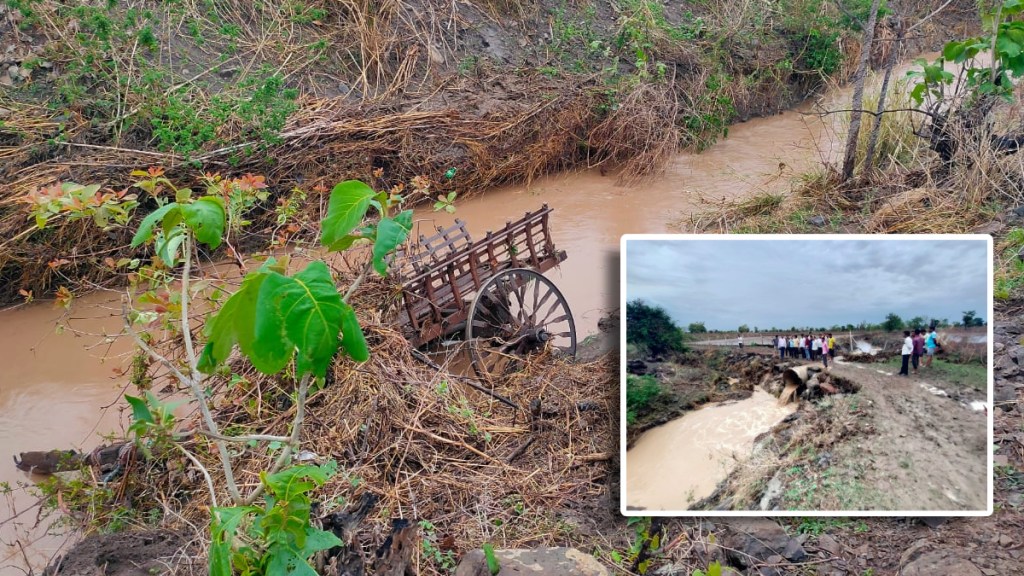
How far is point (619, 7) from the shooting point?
32.9ft

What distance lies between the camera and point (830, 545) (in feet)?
7.55

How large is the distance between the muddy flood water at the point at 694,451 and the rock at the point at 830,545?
0.45 metres

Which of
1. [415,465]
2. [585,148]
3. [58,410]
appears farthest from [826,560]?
[585,148]

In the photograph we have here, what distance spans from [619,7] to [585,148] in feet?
9.10

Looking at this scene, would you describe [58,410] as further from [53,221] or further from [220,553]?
[220,553]

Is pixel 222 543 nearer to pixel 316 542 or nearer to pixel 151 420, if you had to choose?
pixel 316 542

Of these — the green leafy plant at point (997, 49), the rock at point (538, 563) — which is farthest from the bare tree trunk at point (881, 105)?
the rock at point (538, 563)

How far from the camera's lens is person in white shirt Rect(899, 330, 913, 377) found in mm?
2119

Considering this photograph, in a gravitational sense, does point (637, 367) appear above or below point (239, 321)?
below

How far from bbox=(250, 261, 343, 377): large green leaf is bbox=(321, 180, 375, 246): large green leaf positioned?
261mm

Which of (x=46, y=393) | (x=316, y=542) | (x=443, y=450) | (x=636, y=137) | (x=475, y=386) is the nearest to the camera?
(x=316, y=542)

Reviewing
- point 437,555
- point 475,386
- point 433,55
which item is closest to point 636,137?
point 433,55

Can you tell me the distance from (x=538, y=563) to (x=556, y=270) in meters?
3.93

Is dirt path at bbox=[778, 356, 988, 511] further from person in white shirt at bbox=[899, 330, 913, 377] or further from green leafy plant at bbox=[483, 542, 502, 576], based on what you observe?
green leafy plant at bbox=[483, 542, 502, 576]
